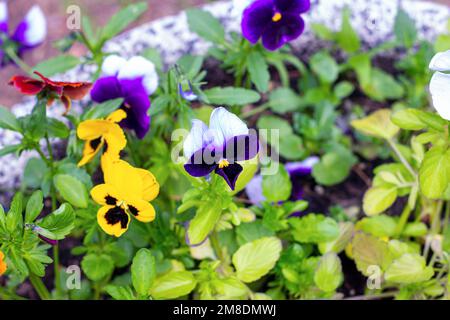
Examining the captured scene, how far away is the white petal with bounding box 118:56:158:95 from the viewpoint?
1487 mm

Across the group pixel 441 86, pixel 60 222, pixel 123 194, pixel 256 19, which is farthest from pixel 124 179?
pixel 441 86

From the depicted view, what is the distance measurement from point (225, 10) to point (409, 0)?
576 mm

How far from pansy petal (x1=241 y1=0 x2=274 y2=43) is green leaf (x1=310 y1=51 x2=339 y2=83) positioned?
21.7 inches

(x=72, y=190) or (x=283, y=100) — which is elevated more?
(x=283, y=100)

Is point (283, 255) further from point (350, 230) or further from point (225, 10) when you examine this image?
point (225, 10)

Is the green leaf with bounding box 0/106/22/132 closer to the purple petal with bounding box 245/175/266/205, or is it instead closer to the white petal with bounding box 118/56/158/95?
the white petal with bounding box 118/56/158/95

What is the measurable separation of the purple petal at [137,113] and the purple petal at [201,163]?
303mm

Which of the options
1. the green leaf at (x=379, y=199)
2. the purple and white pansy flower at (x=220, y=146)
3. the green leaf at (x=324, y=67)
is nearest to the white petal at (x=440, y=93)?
the purple and white pansy flower at (x=220, y=146)

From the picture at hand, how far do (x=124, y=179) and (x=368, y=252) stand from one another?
59 cm

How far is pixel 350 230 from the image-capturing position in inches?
62.5

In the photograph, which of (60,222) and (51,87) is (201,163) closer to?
(60,222)

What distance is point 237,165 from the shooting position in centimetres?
126

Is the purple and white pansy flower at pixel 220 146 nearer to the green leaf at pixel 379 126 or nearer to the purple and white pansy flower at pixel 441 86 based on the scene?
the purple and white pansy flower at pixel 441 86

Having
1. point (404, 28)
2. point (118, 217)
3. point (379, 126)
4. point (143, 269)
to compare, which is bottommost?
point (143, 269)
